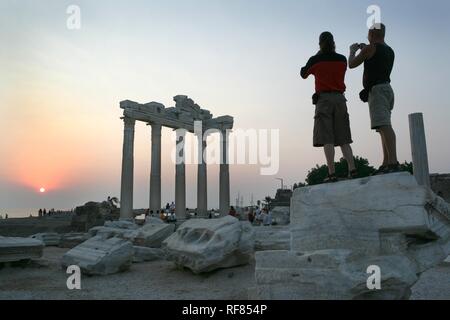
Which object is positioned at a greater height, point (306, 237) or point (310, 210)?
point (310, 210)

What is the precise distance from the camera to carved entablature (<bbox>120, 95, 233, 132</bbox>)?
24344mm

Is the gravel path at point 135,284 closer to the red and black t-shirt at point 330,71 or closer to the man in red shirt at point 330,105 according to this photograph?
the man in red shirt at point 330,105

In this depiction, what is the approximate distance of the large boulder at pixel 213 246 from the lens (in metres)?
7.94

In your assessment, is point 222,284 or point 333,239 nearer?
point 333,239

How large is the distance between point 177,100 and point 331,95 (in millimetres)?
23714

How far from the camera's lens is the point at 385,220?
420 cm

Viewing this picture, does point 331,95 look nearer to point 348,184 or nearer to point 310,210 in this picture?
point 348,184

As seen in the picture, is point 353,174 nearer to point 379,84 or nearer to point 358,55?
point 379,84

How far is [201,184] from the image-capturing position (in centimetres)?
2938

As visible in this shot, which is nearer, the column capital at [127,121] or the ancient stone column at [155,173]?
the column capital at [127,121]

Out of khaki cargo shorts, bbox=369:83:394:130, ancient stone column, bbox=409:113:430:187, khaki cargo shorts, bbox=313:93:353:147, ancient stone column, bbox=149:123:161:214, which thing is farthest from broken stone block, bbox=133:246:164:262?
ancient stone column, bbox=149:123:161:214

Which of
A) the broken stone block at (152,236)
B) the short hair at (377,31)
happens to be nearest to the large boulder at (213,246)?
the broken stone block at (152,236)

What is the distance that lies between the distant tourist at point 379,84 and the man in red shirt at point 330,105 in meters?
0.28
